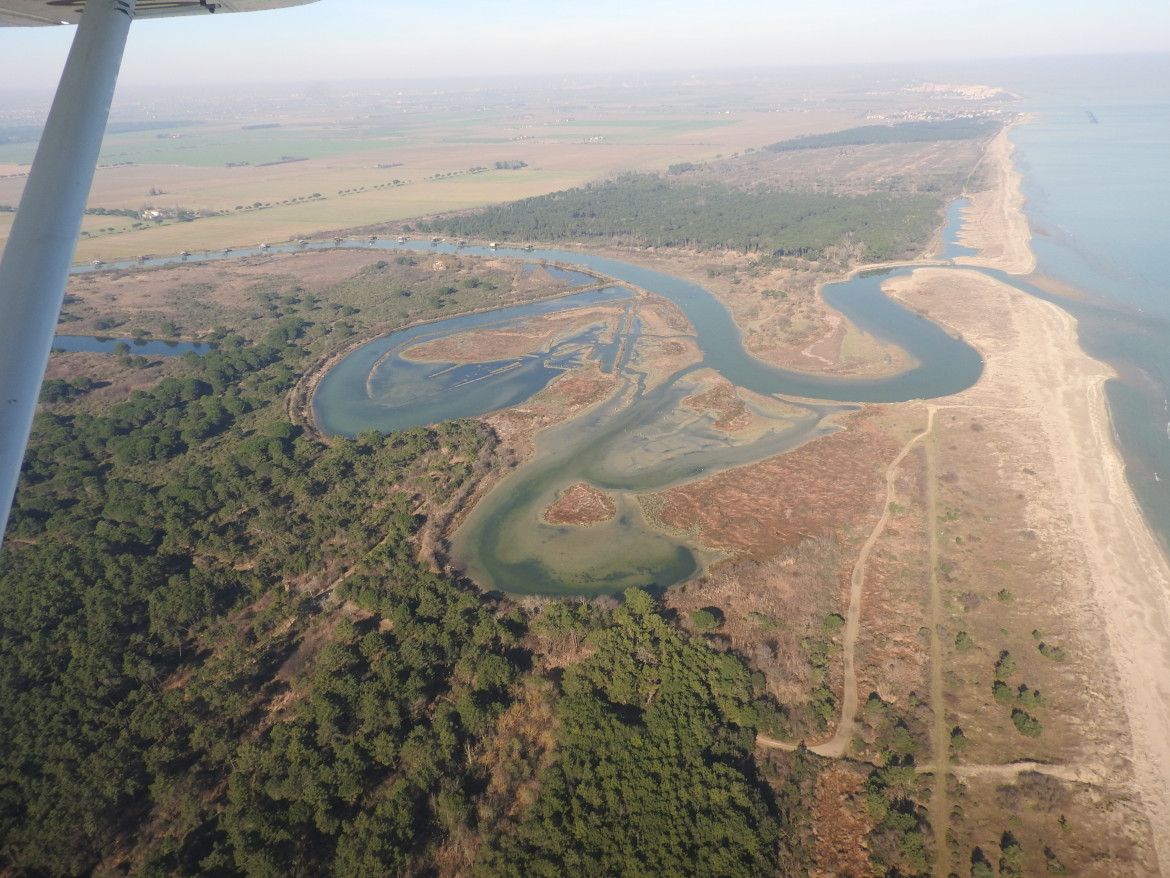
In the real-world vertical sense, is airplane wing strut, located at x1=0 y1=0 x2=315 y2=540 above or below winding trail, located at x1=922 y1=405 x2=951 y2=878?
above

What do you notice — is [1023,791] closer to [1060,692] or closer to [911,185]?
[1060,692]

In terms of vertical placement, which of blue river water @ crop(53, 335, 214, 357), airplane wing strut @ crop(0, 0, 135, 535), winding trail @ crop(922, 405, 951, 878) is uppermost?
airplane wing strut @ crop(0, 0, 135, 535)

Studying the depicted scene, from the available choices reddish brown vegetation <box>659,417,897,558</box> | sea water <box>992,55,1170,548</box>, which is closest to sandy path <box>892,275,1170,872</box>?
sea water <box>992,55,1170,548</box>

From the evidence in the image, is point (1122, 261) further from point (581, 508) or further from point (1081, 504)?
point (581, 508)

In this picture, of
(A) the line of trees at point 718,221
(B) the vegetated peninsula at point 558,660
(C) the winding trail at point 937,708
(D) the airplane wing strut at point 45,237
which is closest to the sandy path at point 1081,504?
(B) the vegetated peninsula at point 558,660

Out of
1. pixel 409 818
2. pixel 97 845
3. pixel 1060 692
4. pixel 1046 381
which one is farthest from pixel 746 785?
pixel 1046 381

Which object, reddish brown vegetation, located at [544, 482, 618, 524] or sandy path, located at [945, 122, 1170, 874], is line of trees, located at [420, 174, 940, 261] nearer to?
sandy path, located at [945, 122, 1170, 874]

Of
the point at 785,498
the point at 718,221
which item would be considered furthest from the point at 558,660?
the point at 718,221
